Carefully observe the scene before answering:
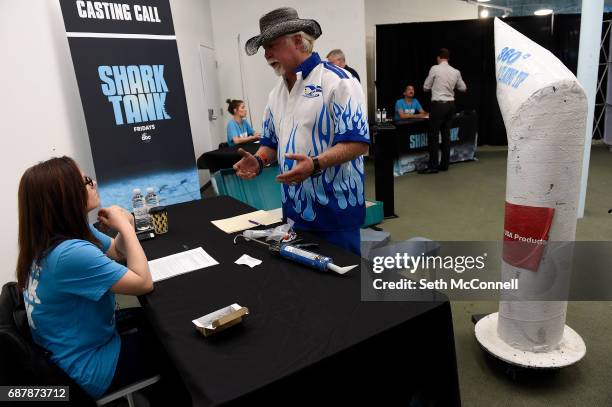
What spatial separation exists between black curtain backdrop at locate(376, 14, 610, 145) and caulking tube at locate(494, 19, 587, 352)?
19.1 ft

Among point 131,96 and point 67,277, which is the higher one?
point 131,96

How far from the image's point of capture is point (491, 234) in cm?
353

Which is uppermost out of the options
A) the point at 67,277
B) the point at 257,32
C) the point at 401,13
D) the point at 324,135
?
the point at 401,13

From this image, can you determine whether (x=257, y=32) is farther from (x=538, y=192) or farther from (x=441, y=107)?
(x=538, y=192)

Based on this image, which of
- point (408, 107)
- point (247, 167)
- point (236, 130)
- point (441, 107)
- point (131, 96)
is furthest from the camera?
point (408, 107)

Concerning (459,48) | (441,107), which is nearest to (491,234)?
(441,107)

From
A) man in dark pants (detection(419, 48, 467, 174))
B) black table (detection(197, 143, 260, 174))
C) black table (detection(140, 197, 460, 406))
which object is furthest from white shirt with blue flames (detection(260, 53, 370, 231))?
man in dark pants (detection(419, 48, 467, 174))

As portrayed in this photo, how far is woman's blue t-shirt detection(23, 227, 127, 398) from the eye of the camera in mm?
1145

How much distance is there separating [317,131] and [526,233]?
90 cm

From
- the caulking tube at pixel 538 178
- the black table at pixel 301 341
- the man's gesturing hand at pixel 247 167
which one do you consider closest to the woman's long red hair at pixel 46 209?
the black table at pixel 301 341

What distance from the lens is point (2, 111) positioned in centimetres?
257

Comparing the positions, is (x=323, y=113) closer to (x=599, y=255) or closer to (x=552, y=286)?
(x=552, y=286)

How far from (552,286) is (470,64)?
707 centimetres

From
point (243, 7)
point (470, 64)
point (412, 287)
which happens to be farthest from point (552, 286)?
point (470, 64)
